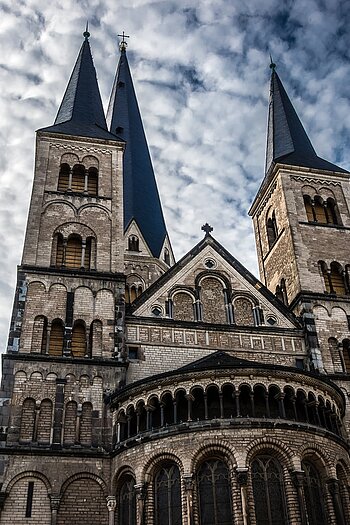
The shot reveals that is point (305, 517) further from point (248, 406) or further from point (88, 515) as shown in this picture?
point (88, 515)

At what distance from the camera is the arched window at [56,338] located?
68.9ft


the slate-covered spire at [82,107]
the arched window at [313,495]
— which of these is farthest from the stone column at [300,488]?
the slate-covered spire at [82,107]

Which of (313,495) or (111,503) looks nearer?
(313,495)

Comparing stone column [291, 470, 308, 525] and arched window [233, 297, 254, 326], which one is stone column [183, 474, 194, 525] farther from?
arched window [233, 297, 254, 326]

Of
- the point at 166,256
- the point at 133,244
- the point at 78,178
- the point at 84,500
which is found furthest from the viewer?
the point at 166,256

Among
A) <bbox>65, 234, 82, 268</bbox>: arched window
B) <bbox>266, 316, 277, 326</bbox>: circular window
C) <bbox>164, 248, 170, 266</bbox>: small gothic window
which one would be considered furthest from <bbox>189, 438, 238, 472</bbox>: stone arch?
<bbox>164, 248, 170, 266</bbox>: small gothic window

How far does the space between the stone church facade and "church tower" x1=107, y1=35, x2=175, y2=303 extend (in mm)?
7149

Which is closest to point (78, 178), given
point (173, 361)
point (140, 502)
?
point (173, 361)

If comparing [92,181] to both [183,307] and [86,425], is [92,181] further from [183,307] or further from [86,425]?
[86,425]

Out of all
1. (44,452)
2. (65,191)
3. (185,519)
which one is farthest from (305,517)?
(65,191)

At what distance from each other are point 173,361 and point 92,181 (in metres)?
9.28

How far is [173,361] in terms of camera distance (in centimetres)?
2150

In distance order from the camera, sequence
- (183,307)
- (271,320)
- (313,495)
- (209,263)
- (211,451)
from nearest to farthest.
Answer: (211,451), (313,495), (183,307), (271,320), (209,263)

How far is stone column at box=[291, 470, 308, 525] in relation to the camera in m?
16.2
